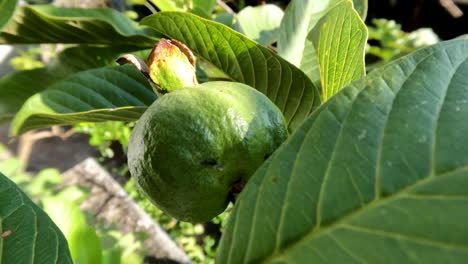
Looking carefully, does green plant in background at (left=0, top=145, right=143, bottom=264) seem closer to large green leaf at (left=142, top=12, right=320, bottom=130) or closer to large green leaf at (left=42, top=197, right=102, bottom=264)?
large green leaf at (left=42, top=197, right=102, bottom=264)

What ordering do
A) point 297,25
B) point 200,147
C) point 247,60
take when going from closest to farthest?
point 200,147 → point 247,60 → point 297,25

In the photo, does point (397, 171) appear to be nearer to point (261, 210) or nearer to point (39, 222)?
point (261, 210)

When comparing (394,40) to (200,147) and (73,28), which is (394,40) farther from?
(200,147)

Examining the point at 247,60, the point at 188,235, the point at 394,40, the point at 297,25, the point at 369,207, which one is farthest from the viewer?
the point at 188,235

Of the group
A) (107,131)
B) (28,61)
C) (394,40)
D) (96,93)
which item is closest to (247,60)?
(96,93)

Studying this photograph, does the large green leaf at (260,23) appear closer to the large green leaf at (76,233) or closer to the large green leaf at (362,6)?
the large green leaf at (362,6)

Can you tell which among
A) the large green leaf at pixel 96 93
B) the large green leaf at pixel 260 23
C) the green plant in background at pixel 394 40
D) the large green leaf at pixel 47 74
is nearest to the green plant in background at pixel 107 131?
the green plant in background at pixel 394 40
